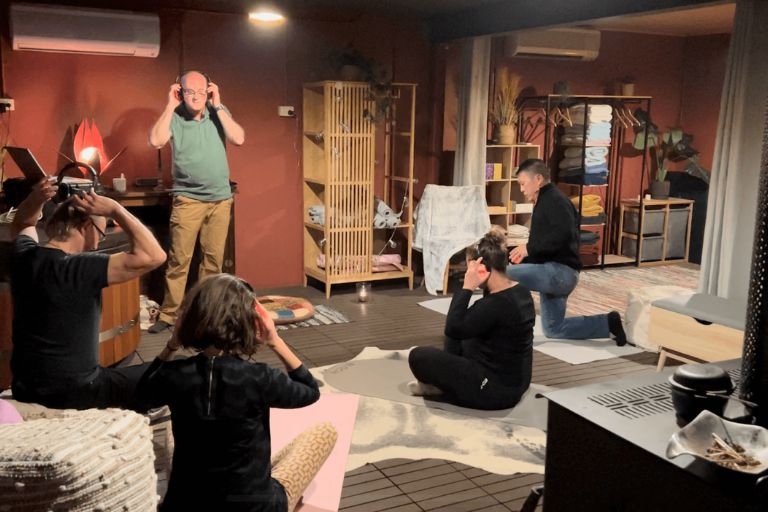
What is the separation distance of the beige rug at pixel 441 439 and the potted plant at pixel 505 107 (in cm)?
384

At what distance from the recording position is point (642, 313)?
507cm

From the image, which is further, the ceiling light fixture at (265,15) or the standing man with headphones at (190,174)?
the ceiling light fixture at (265,15)

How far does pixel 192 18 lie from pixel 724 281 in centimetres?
433

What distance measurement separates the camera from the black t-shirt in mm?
2525

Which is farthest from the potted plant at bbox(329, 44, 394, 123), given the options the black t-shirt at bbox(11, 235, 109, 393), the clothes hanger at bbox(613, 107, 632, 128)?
the black t-shirt at bbox(11, 235, 109, 393)

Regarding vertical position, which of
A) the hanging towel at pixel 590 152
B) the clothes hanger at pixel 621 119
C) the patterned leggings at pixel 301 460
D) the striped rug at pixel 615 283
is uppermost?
the clothes hanger at pixel 621 119

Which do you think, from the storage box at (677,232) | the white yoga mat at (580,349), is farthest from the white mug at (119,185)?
the storage box at (677,232)

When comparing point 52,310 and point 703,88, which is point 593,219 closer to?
point 703,88

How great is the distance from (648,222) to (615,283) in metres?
1.24

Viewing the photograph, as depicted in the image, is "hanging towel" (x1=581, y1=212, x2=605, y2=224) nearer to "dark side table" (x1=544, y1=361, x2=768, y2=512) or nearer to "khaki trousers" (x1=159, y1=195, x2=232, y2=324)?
"khaki trousers" (x1=159, y1=195, x2=232, y2=324)

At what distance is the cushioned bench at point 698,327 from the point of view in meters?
3.72

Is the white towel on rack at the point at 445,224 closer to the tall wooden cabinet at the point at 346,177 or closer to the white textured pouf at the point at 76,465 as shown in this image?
the tall wooden cabinet at the point at 346,177

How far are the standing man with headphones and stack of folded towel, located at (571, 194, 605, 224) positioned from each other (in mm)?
3906

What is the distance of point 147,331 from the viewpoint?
17.4ft
